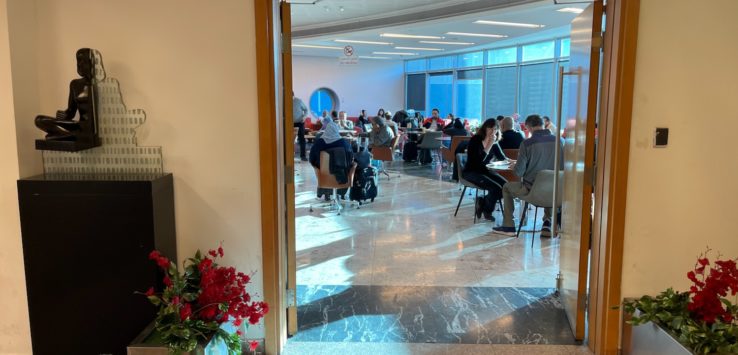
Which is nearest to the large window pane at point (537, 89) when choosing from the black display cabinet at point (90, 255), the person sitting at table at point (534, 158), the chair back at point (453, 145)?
the chair back at point (453, 145)

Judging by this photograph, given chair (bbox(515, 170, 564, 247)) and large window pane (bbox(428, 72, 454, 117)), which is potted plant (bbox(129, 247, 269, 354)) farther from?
large window pane (bbox(428, 72, 454, 117))

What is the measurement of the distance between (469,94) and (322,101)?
533 centimetres

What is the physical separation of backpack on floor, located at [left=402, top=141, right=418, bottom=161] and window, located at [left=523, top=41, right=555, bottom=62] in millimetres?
4177

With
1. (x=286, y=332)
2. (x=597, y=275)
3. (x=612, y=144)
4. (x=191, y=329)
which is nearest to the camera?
(x=191, y=329)

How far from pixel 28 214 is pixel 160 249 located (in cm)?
62

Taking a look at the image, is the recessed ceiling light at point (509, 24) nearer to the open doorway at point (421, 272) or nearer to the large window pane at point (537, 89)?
the open doorway at point (421, 272)

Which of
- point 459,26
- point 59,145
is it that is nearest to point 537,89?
point 459,26

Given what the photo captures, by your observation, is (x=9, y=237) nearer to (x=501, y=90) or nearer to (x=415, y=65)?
(x=501, y=90)

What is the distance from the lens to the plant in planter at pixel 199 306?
2.21 meters

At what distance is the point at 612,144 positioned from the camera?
2605mm

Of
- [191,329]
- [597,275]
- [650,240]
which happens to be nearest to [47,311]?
[191,329]

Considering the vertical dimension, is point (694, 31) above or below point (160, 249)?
above

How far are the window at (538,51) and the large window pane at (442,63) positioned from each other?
356 cm

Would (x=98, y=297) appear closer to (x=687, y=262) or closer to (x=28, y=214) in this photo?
(x=28, y=214)
